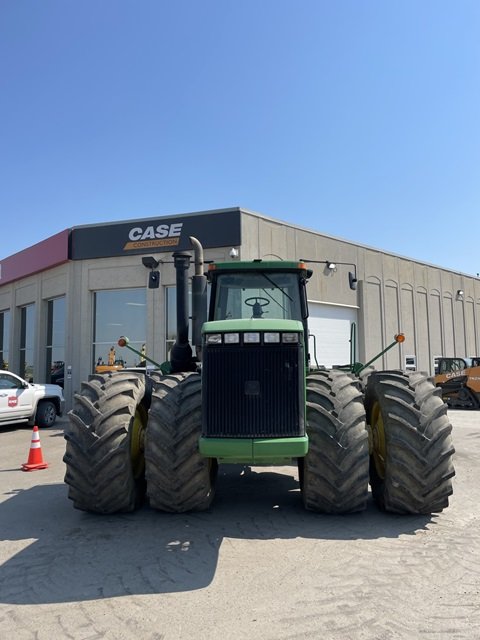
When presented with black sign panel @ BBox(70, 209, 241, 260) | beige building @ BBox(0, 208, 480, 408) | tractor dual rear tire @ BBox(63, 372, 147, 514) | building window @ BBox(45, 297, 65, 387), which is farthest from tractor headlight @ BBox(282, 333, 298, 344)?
building window @ BBox(45, 297, 65, 387)

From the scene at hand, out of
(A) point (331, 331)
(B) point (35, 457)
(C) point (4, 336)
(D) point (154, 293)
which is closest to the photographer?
(B) point (35, 457)

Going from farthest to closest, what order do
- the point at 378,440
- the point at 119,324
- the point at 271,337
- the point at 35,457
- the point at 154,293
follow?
the point at 119,324 → the point at 154,293 → the point at 35,457 → the point at 378,440 → the point at 271,337

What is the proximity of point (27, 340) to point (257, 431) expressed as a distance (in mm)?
21185

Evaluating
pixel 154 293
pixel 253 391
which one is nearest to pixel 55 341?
pixel 154 293

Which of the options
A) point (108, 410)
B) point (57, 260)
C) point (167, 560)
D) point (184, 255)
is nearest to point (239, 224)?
point (57, 260)

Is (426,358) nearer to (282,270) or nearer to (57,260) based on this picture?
(57,260)

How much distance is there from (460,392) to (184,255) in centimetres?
1570

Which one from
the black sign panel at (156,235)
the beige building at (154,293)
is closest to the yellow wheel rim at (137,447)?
the beige building at (154,293)

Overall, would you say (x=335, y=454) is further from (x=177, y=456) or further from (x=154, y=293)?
(x=154, y=293)

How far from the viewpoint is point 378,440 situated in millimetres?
6023

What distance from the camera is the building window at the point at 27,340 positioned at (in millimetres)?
22584

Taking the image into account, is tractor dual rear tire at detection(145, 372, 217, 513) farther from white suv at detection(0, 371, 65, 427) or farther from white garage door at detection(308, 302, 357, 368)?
white garage door at detection(308, 302, 357, 368)

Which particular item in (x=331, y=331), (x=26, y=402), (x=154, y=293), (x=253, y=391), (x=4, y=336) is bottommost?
(x=26, y=402)

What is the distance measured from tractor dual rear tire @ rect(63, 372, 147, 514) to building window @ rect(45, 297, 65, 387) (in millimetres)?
15429
